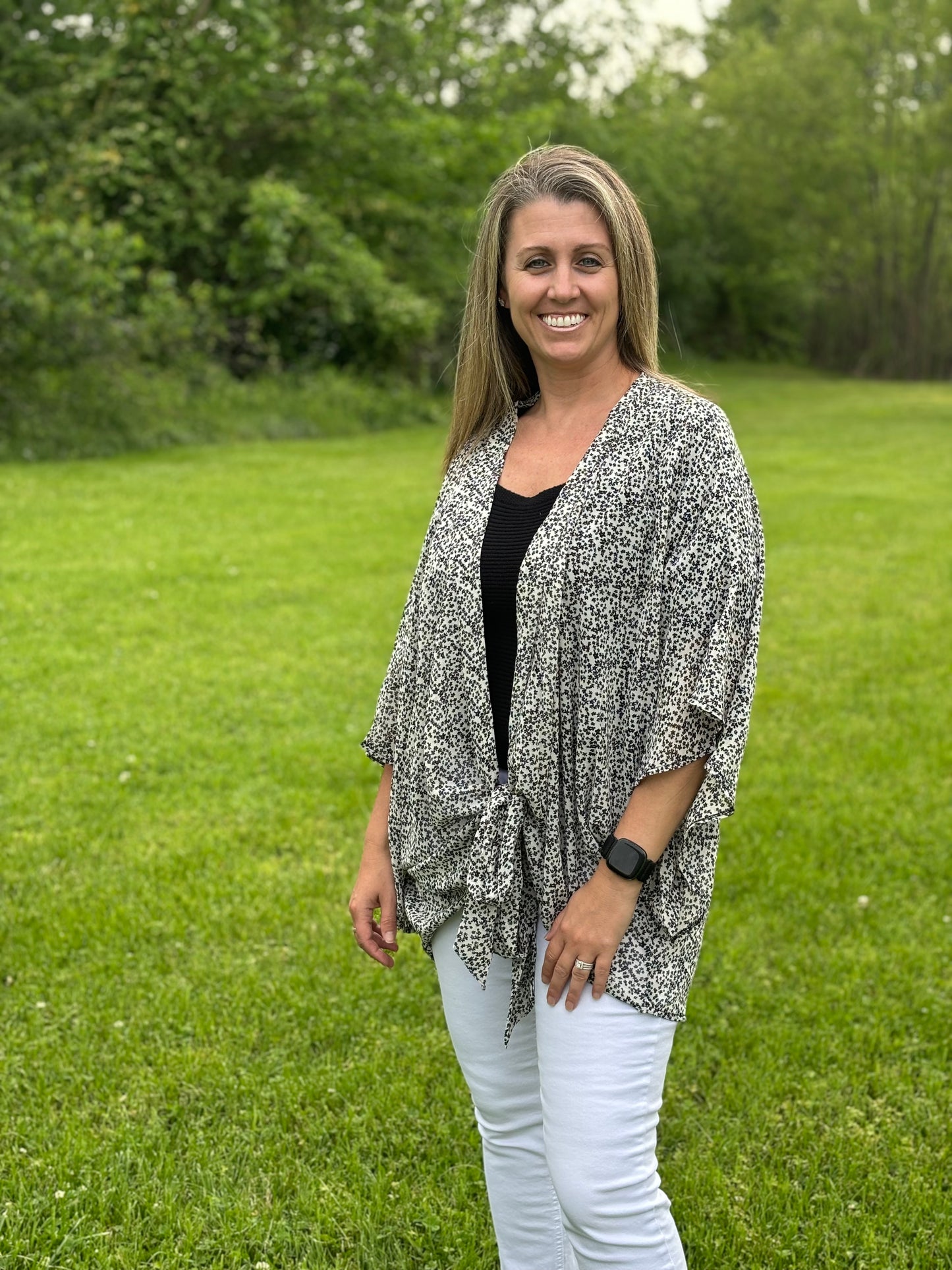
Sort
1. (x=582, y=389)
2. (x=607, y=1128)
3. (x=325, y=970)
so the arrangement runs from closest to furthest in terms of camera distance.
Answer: (x=607, y=1128) < (x=582, y=389) < (x=325, y=970)

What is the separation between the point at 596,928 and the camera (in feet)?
6.61

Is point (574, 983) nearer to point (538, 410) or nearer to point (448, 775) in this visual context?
point (448, 775)

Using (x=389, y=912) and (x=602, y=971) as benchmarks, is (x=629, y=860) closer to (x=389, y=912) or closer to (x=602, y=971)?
(x=602, y=971)

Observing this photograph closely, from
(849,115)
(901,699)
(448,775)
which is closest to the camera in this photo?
(448,775)

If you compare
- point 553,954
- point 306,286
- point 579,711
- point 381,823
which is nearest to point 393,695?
point 381,823

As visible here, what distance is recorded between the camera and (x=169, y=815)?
5355 millimetres

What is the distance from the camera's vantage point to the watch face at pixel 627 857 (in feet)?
6.50

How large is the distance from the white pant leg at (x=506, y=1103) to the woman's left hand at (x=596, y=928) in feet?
0.69

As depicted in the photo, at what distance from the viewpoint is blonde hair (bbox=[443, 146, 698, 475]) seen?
2.19m

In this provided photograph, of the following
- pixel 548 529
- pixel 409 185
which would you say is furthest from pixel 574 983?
pixel 409 185

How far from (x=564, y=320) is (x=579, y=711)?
67 cm

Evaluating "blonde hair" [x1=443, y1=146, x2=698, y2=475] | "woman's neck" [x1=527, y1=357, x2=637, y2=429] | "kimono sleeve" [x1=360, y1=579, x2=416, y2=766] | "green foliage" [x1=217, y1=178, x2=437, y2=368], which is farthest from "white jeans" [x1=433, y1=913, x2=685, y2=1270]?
"green foliage" [x1=217, y1=178, x2=437, y2=368]

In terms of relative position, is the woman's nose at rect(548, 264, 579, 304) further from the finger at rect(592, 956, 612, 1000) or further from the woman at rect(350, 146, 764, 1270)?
the finger at rect(592, 956, 612, 1000)

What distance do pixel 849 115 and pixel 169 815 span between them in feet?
114
